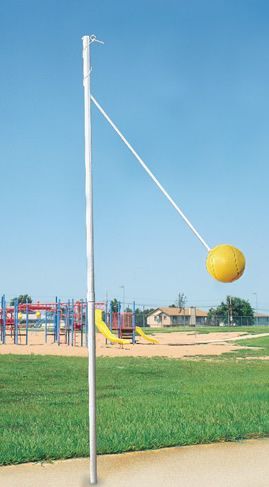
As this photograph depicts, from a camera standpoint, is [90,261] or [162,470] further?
[162,470]

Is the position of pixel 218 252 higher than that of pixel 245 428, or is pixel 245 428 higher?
pixel 218 252

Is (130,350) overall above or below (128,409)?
above

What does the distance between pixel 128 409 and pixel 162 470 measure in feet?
12.0

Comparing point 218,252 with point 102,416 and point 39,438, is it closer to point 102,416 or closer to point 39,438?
point 39,438

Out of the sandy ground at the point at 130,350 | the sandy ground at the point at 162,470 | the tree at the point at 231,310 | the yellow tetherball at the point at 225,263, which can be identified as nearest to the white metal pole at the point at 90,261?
the sandy ground at the point at 162,470

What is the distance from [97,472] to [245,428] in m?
2.60

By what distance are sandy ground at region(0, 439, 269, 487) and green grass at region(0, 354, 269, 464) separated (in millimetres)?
340

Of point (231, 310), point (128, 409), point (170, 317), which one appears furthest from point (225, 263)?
point (170, 317)

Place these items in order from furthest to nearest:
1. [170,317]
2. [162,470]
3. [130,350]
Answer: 1. [170,317]
2. [130,350]
3. [162,470]

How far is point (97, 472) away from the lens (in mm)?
5551

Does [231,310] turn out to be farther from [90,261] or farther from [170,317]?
[90,261]

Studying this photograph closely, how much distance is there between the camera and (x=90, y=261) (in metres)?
5.25

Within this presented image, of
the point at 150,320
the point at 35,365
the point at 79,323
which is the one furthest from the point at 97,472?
the point at 150,320

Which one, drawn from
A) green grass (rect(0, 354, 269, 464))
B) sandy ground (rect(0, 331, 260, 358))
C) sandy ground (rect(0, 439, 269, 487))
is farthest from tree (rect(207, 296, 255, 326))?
sandy ground (rect(0, 439, 269, 487))
